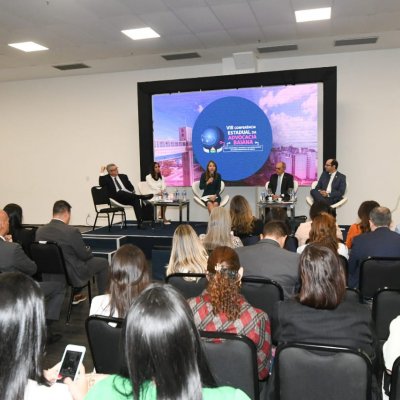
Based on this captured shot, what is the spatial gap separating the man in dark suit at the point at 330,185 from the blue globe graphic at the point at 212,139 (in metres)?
2.10

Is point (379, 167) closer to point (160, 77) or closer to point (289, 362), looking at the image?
point (160, 77)

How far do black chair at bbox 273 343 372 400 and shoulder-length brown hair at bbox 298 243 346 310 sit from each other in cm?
34

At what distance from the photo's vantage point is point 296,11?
588 centimetres

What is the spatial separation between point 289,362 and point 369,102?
763 centimetres

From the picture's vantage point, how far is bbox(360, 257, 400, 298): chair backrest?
3172 millimetres

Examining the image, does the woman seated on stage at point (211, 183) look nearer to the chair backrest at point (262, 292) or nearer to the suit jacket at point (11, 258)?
the suit jacket at point (11, 258)

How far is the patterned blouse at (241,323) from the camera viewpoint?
1.97 metres

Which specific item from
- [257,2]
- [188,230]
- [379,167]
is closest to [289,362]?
[188,230]

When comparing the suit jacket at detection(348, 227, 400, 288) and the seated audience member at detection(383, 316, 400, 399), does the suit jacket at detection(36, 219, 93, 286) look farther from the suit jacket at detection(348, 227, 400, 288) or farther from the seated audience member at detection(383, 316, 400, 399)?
the seated audience member at detection(383, 316, 400, 399)

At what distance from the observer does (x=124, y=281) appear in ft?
7.77

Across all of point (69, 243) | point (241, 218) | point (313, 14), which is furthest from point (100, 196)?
point (313, 14)

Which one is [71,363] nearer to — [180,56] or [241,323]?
[241,323]

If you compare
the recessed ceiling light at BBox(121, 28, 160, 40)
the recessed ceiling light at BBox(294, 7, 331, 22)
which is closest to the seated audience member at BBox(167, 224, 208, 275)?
the recessed ceiling light at BBox(294, 7, 331, 22)

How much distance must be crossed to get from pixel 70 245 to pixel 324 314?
9.48ft
